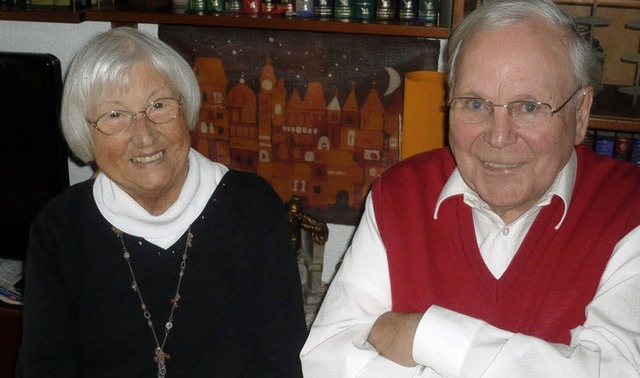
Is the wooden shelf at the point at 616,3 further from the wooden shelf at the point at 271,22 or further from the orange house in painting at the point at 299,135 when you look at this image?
the orange house in painting at the point at 299,135

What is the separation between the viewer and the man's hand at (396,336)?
138cm

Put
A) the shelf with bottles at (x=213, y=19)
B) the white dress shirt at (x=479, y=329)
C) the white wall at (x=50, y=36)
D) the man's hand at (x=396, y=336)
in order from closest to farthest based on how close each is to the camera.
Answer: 1. the white dress shirt at (x=479, y=329)
2. the man's hand at (x=396, y=336)
3. the shelf with bottles at (x=213, y=19)
4. the white wall at (x=50, y=36)

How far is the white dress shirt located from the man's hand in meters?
0.02

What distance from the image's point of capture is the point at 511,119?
1.38 metres

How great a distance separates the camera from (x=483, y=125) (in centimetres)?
141

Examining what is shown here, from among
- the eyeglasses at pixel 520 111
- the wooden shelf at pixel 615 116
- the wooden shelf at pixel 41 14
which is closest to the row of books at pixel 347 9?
the wooden shelf at pixel 41 14

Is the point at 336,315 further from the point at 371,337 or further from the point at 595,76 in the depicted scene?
the point at 595,76

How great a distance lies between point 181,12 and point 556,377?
1.56 m

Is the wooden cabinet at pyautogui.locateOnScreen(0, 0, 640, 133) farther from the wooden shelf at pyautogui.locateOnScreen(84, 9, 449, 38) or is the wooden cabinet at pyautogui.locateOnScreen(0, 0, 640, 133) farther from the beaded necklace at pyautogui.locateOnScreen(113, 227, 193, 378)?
the beaded necklace at pyautogui.locateOnScreen(113, 227, 193, 378)

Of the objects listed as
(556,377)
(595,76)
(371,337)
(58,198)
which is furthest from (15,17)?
(556,377)

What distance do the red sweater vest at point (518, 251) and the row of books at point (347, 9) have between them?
2.17 feet

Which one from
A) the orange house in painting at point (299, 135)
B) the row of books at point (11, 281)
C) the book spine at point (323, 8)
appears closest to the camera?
the book spine at point (323, 8)

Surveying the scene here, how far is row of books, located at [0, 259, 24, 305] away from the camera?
2244 millimetres

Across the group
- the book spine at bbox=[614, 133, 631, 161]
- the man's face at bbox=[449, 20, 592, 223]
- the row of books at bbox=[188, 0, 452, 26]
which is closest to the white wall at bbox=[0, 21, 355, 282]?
the row of books at bbox=[188, 0, 452, 26]
